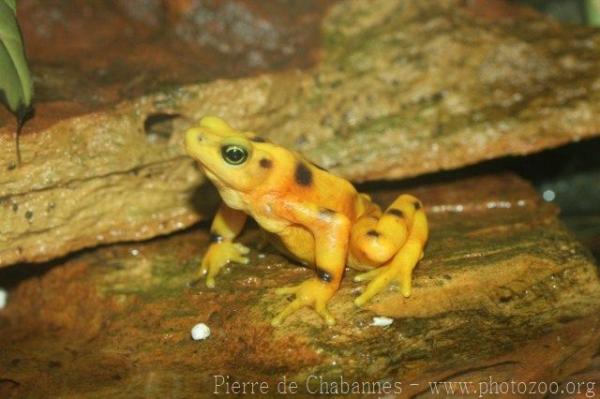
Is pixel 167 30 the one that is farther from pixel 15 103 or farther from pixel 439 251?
pixel 439 251

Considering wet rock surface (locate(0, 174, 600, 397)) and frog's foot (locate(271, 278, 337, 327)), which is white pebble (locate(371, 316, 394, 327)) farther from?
frog's foot (locate(271, 278, 337, 327))

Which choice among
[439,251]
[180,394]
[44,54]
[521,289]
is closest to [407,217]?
[439,251]

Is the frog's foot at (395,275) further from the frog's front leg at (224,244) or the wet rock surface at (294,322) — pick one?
the frog's front leg at (224,244)

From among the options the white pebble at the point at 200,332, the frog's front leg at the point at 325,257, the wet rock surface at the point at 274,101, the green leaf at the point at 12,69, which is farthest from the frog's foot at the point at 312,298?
the green leaf at the point at 12,69

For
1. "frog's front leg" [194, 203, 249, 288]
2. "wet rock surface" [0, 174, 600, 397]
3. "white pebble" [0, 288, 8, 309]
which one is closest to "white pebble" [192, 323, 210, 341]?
"wet rock surface" [0, 174, 600, 397]

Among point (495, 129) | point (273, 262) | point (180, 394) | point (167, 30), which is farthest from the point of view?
point (167, 30)

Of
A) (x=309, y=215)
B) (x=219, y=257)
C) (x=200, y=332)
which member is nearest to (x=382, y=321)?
(x=309, y=215)
